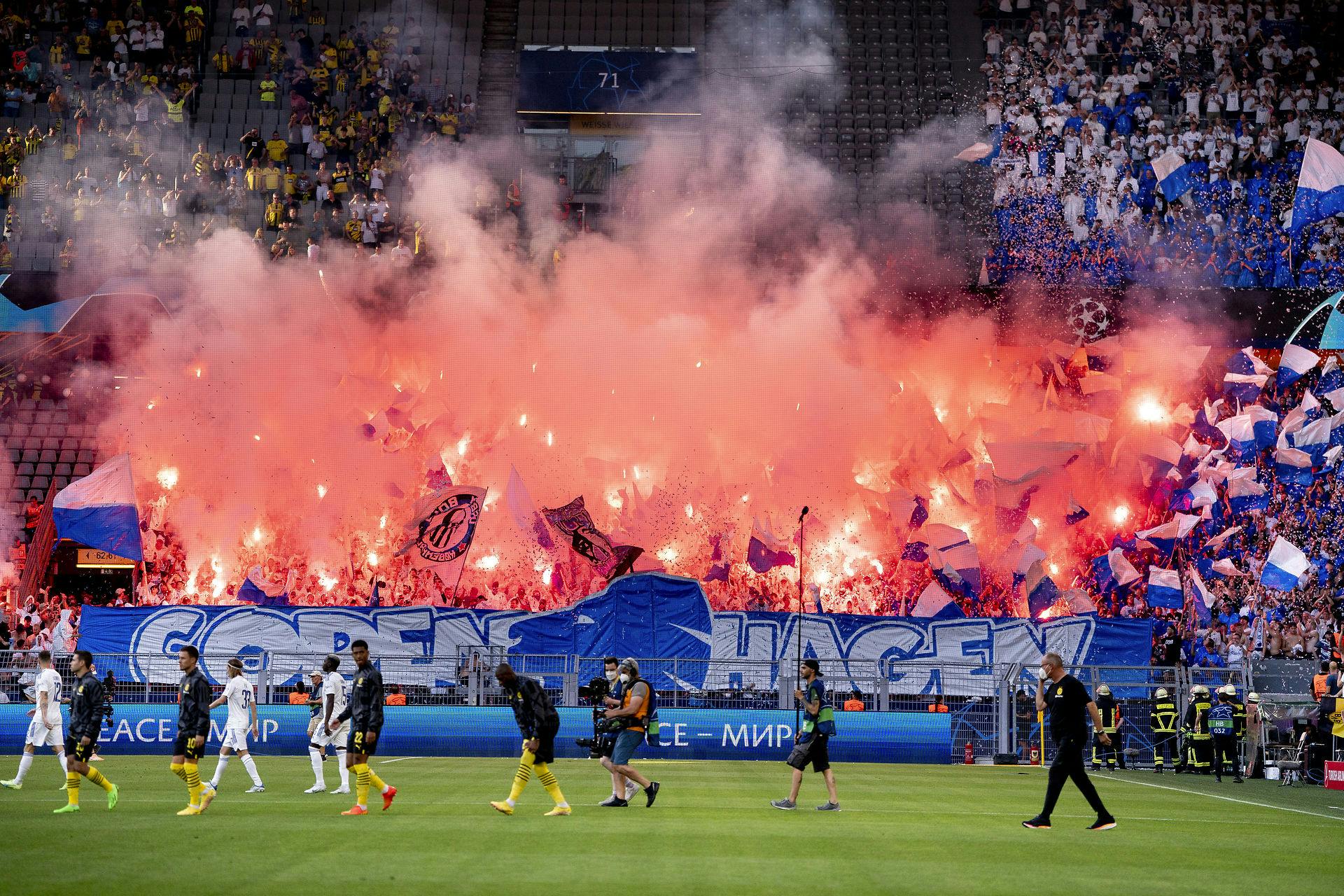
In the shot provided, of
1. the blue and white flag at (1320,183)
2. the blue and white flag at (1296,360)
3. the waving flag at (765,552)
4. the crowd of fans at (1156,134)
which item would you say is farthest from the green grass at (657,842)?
the crowd of fans at (1156,134)

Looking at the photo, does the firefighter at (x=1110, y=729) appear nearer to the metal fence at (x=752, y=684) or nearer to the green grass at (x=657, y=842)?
the metal fence at (x=752, y=684)

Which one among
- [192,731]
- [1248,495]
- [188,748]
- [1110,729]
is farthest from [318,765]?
[1248,495]

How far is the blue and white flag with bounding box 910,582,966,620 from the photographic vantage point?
94.4ft

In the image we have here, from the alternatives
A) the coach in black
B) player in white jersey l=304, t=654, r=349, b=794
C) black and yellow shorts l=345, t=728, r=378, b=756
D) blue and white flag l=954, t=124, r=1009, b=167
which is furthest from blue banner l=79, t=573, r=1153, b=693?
blue and white flag l=954, t=124, r=1009, b=167

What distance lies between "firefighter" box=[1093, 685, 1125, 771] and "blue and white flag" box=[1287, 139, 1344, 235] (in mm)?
9575

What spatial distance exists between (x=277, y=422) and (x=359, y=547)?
4.19m

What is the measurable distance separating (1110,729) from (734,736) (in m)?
6.61

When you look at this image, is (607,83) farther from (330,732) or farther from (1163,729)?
(330,732)

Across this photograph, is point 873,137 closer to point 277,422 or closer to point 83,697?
point 277,422

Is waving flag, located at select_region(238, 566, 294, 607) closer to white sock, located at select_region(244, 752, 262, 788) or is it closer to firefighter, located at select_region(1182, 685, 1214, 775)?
white sock, located at select_region(244, 752, 262, 788)

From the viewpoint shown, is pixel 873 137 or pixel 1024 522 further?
pixel 873 137

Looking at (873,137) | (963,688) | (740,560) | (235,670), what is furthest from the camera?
(873,137)

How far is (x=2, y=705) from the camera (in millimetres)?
22906

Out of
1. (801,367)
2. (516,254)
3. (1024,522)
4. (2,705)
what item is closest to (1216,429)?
(1024,522)
